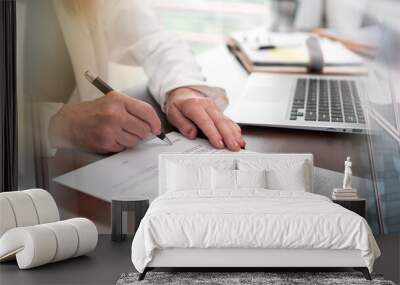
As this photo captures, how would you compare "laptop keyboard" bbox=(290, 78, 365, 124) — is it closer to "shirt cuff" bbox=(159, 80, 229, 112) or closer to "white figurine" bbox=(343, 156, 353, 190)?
"white figurine" bbox=(343, 156, 353, 190)

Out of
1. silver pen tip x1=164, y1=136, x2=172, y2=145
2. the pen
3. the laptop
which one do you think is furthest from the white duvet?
the pen

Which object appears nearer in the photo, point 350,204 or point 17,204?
point 17,204

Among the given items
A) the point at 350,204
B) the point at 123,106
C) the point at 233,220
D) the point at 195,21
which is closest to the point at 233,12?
the point at 195,21

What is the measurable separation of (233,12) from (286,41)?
19.6 inches

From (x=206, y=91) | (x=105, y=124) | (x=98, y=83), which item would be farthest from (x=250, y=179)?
(x=98, y=83)

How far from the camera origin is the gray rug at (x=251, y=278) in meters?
4.73

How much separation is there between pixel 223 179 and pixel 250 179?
7.9 inches

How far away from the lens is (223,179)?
5.95 metres

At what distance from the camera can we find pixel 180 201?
17.1ft

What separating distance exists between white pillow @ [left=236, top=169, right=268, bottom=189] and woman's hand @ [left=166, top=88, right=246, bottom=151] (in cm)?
46

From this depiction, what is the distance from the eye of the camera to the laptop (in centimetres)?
629

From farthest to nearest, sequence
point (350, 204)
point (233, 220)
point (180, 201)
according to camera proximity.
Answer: point (350, 204) < point (180, 201) < point (233, 220)

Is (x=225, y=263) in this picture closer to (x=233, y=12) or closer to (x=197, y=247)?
(x=197, y=247)

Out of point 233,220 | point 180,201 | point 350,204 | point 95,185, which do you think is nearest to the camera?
point 233,220
